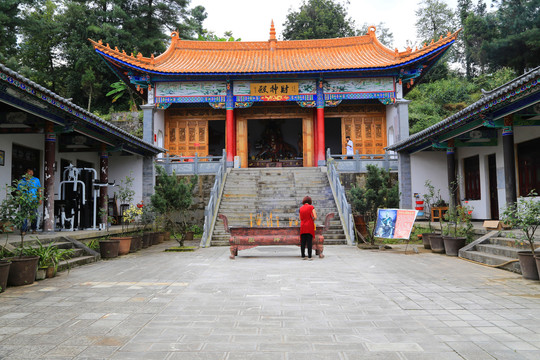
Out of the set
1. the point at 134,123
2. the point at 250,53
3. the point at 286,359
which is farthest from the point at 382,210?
the point at 134,123

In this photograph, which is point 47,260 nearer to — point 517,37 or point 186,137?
point 186,137

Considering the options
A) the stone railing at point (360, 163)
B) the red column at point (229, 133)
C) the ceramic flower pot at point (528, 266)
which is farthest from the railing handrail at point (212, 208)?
the ceramic flower pot at point (528, 266)

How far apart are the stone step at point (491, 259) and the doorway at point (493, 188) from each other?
16.6 ft

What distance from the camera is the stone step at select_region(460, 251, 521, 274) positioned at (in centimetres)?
669

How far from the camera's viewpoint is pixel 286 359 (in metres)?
2.93

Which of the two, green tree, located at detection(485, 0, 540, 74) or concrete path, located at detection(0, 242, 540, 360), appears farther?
green tree, located at detection(485, 0, 540, 74)

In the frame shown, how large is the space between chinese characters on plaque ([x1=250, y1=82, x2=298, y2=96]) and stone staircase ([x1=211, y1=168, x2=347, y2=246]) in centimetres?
363

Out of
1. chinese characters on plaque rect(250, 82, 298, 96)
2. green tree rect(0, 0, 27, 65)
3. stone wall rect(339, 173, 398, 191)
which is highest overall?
green tree rect(0, 0, 27, 65)

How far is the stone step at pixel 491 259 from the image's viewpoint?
6.69 m

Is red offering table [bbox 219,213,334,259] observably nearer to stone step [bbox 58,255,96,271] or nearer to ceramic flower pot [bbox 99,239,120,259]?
ceramic flower pot [bbox 99,239,120,259]

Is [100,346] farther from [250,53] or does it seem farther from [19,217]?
[250,53]

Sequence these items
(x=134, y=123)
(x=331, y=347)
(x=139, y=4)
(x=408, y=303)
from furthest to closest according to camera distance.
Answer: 1. (x=139, y=4)
2. (x=134, y=123)
3. (x=408, y=303)
4. (x=331, y=347)

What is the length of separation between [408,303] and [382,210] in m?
5.85

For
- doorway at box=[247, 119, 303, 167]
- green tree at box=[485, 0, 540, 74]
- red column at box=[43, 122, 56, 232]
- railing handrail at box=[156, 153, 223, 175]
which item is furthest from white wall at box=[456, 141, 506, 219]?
green tree at box=[485, 0, 540, 74]
